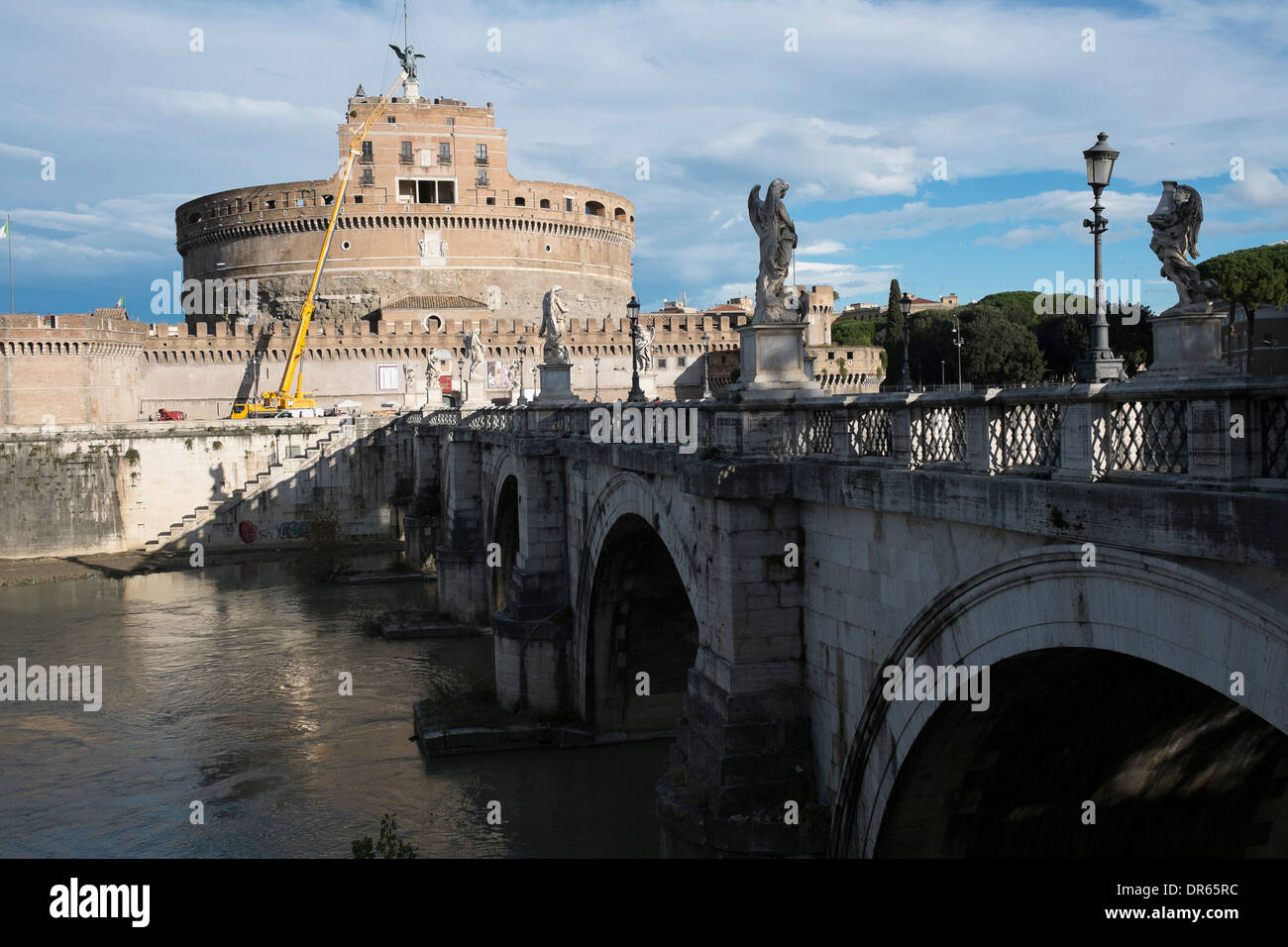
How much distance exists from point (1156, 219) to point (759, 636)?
5146 mm

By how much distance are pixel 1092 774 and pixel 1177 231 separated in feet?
15.1

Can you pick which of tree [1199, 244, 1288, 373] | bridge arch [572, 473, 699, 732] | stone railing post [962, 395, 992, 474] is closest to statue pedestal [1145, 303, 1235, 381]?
stone railing post [962, 395, 992, 474]

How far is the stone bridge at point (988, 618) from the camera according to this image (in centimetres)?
541

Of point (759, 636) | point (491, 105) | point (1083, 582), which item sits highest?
point (491, 105)

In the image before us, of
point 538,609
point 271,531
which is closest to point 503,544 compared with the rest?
point 538,609

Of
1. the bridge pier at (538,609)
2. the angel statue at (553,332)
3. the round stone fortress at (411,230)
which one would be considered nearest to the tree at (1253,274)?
the angel statue at (553,332)

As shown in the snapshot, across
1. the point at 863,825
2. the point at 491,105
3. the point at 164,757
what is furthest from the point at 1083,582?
the point at 491,105

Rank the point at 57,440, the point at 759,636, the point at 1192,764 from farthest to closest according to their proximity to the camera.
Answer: the point at 57,440, the point at 759,636, the point at 1192,764

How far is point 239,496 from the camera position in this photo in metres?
45.0

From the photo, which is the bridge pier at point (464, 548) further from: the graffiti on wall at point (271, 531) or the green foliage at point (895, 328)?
the green foliage at point (895, 328)

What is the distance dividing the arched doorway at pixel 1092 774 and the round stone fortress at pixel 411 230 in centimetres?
7173

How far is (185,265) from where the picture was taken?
298 ft
